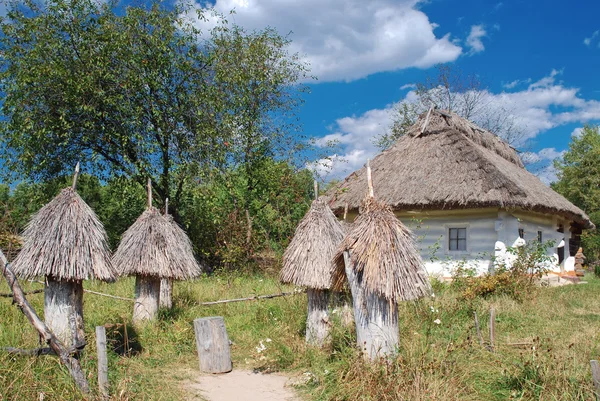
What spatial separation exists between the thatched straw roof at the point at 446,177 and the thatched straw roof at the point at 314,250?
11.9ft

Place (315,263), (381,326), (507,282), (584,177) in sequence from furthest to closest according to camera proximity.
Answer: (584,177), (507,282), (315,263), (381,326)

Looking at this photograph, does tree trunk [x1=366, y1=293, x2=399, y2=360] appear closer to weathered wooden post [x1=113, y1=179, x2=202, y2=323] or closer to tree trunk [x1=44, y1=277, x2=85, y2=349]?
tree trunk [x1=44, y1=277, x2=85, y2=349]

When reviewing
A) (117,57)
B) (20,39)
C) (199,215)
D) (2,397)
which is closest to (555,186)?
(199,215)

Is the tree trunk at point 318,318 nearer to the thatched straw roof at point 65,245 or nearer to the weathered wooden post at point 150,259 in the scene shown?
the weathered wooden post at point 150,259

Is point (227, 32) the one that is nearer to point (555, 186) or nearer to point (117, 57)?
point (117, 57)

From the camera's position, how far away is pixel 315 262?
6492 mm

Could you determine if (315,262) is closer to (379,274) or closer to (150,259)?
(379,274)

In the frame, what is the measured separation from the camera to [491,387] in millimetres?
4645

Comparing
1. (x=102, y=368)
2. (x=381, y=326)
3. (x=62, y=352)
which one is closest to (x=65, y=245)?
(x=62, y=352)

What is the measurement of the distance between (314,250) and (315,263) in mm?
185

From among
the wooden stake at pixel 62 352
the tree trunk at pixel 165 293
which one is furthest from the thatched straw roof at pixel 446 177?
the wooden stake at pixel 62 352

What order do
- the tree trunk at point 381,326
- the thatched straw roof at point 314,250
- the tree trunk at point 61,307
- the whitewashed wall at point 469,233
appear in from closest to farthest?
the tree trunk at point 381,326
the tree trunk at point 61,307
the thatched straw roof at point 314,250
the whitewashed wall at point 469,233

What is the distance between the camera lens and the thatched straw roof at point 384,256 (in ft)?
16.0

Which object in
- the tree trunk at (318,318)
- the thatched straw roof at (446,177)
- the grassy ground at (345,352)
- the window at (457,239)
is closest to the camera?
the grassy ground at (345,352)
